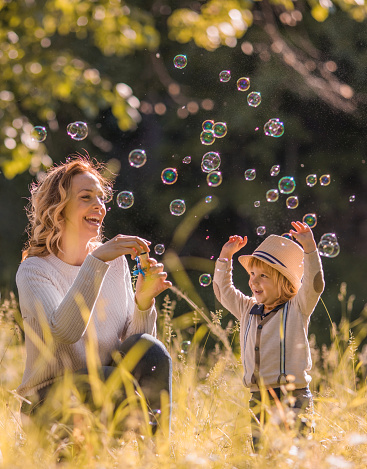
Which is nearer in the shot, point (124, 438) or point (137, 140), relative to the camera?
point (124, 438)

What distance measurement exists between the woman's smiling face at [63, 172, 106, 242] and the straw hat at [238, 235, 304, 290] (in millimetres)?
649

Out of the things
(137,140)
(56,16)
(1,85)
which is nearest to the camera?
(56,16)

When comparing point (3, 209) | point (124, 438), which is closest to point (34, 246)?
point (124, 438)

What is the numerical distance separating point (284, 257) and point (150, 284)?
0.56 m

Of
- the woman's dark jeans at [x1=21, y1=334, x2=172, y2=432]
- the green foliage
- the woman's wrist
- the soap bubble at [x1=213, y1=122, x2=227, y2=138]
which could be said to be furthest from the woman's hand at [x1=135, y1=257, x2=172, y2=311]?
the green foliage

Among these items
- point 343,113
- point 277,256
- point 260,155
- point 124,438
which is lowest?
point 124,438

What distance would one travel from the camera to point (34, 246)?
2.67 metres

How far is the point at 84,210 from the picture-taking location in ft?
8.61

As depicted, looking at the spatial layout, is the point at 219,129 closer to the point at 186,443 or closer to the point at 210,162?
the point at 210,162

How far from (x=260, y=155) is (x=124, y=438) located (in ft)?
20.1

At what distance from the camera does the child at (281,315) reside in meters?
2.48

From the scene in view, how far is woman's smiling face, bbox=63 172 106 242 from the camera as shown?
8.62ft

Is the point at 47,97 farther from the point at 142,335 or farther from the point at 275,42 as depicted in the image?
the point at 142,335

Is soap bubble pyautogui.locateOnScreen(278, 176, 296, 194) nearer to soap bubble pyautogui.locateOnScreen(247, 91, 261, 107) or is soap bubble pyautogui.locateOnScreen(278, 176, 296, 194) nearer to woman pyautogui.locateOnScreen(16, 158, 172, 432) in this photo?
soap bubble pyautogui.locateOnScreen(247, 91, 261, 107)
